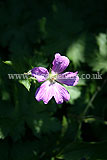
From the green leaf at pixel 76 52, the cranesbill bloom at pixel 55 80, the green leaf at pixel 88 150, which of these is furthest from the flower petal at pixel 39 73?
the green leaf at pixel 76 52

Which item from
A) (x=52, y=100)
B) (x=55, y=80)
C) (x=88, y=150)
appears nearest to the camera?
(x=55, y=80)

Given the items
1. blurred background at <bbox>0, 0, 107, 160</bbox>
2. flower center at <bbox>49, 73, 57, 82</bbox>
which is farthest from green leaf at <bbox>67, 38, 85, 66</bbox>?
flower center at <bbox>49, 73, 57, 82</bbox>

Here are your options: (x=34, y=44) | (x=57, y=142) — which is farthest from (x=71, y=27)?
(x=57, y=142)

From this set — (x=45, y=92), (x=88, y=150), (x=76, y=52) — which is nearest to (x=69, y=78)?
(x=45, y=92)

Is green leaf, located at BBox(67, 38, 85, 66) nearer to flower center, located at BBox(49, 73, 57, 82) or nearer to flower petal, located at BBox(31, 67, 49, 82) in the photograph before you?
flower center, located at BBox(49, 73, 57, 82)

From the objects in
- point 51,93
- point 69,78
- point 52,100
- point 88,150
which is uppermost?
point 69,78

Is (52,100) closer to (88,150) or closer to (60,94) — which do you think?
(60,94)

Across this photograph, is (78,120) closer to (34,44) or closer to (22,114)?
(22,114)

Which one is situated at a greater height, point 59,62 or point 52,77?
point 59,62
